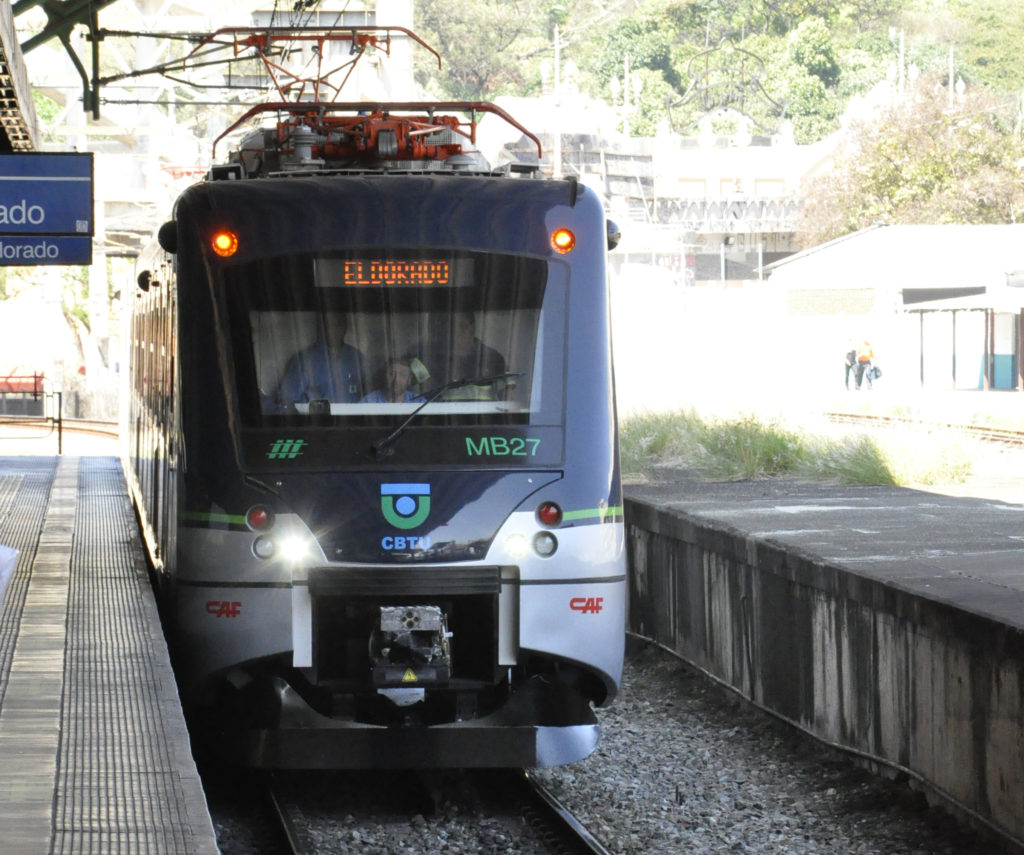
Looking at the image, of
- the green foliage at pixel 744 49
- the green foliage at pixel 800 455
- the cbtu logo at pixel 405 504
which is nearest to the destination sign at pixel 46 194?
the green foliage at pixel 800 455

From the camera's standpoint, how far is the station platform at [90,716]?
532 cm

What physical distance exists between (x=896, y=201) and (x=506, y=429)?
211 ft

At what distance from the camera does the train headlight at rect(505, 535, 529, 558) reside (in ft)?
26.3

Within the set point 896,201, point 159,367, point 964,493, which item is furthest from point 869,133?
point 159,367

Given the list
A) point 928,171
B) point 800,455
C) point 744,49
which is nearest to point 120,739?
point 800,455

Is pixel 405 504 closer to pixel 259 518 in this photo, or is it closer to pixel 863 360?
pixel 259 518

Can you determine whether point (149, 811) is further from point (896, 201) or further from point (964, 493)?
Answer: point (896, 201)

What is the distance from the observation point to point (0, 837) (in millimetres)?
5109

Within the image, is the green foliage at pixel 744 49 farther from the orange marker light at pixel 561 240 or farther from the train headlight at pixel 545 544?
the train headlight at pixel 545 544

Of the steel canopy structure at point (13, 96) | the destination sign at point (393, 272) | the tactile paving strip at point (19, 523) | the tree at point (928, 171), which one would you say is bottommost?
the tactile paving strip at point (19, 523)

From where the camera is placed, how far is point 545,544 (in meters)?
8.09

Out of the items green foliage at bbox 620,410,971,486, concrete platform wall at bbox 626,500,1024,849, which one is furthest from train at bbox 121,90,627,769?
green foliage at bbox 620,410,971,486

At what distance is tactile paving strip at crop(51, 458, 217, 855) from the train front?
0.51 metres

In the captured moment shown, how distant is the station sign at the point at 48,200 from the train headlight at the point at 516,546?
6.42m
